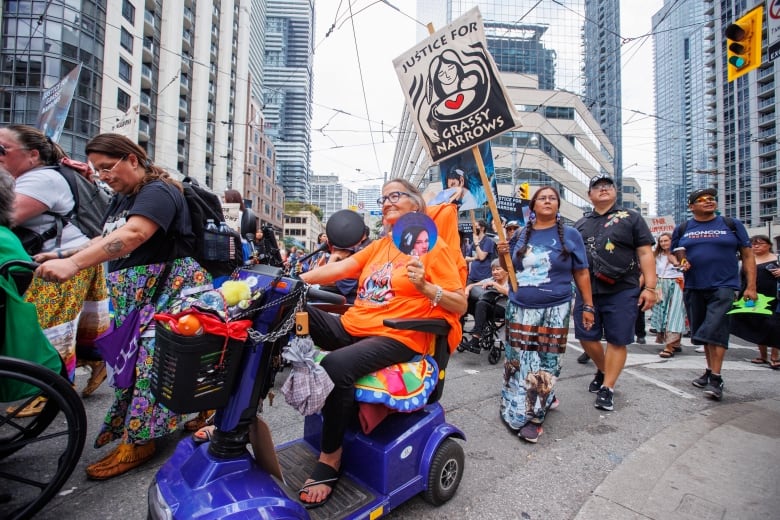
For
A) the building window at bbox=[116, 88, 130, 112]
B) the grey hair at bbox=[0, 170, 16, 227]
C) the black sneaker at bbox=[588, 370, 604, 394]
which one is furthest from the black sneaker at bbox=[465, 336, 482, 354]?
the building window at bbox=[116, 88, 130, 112]

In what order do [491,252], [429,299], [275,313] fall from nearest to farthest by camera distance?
[275,313] < [429,299] < [491,252]

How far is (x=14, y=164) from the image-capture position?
2.46 metres

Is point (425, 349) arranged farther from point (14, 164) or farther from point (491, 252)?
point (491, 252)

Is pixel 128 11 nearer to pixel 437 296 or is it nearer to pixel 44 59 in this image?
pixel 44 59

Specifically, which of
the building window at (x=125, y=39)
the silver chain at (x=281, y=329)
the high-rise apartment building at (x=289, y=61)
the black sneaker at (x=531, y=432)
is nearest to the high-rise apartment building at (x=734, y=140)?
the high-rise apartment building at (x=289, y=61)

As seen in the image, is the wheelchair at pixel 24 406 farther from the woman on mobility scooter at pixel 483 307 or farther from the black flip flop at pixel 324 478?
the woman on mobility scooter at pixel 483 307

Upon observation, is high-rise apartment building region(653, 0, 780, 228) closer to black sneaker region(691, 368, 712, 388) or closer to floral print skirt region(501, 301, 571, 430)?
black sneaker region(691, 368, 712, 388)

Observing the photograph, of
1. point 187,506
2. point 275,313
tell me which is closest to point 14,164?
point 275,313

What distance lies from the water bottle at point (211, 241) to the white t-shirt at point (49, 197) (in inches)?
39.3

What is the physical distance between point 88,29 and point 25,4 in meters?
3.41

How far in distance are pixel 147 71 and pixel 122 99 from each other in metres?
7.47

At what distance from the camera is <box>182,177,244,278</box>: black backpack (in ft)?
7.79

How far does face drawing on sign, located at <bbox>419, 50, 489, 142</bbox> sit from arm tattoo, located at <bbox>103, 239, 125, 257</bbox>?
7.90 feet

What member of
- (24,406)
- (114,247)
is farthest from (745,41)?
(24,406)
